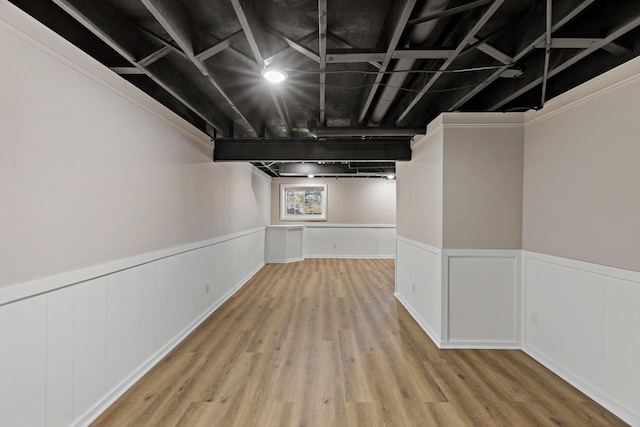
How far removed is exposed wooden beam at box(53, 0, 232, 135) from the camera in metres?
1.42

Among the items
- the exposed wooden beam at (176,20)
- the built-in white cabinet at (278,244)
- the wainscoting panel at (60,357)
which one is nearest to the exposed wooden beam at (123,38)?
the exposed wooden beam at (176,20)

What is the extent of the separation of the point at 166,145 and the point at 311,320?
8.02ft

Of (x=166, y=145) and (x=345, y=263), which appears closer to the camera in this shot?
(x=166, y=145)

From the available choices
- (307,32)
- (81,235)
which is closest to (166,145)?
(81,235)

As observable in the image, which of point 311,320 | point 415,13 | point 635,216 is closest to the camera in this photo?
point 415,13

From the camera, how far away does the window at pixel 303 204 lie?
25.7 feet

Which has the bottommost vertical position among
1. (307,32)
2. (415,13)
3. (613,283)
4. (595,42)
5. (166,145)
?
(613,283)

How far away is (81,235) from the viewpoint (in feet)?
5.36

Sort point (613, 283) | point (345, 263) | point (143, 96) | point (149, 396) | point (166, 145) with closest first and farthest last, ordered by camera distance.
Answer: point (613, 283) < point (149, 396) < point (143, 96) < point (166, 145) < point (345, 263)

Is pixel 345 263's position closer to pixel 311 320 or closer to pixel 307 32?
pixel 311 320

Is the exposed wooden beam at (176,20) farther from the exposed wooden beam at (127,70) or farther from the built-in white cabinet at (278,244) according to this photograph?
the built-in white cabinet at (278,244)

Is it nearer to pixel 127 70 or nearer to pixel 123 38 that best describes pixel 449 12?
pixel 123 38

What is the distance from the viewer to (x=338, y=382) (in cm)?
210

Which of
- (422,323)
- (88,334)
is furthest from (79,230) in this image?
(422,323)
